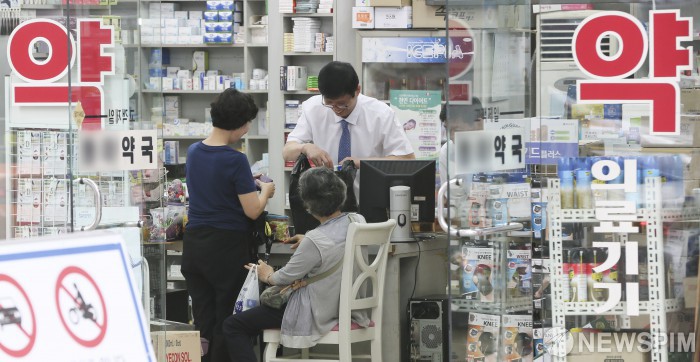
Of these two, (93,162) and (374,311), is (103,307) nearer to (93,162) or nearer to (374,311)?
(93,162)

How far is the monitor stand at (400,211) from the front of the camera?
5918mm

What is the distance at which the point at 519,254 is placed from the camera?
430 centimetres

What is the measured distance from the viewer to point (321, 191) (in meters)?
5.38

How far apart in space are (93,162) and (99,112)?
7.8 inches

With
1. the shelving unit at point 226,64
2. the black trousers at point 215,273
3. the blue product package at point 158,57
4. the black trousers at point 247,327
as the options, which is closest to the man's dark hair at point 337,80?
the black trousers at point 215,273

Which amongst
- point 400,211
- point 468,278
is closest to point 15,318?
point 468,278

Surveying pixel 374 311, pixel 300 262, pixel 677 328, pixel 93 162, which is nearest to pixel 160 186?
pixel 93 162

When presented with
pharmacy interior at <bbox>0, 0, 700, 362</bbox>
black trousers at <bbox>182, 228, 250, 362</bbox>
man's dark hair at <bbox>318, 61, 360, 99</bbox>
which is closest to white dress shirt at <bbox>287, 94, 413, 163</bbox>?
man's dark hair at <bbox>318, 61, 360, 99</bbox>

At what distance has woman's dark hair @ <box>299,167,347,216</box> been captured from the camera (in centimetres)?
538

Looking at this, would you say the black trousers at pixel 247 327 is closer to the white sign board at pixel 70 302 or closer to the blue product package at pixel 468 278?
the blue product package at pixel 468 278

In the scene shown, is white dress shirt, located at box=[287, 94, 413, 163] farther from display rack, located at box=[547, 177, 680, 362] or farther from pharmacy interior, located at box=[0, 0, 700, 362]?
display rack, located at box=[547, 177, 680, 362]

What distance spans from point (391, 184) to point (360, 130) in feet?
1.49

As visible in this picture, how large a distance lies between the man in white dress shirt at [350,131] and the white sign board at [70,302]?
11.1 feet

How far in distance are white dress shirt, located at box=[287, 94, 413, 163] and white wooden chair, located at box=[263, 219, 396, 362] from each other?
38.2 inches
